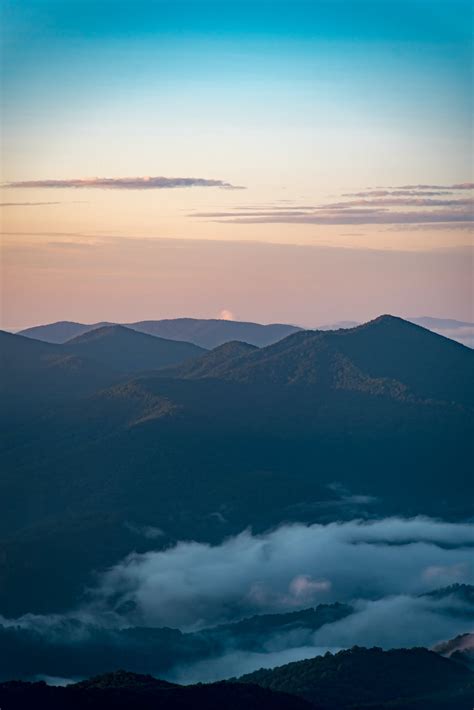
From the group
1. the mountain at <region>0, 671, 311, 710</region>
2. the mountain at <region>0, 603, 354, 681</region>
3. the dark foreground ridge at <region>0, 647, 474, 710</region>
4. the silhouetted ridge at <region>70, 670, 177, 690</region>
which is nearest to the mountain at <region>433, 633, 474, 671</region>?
the dark foreground ridge at <region>0, 647, 474, 710</region>

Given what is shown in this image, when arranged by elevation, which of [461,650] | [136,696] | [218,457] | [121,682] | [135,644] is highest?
[136,696]

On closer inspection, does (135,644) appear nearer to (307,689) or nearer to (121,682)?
(307,689)

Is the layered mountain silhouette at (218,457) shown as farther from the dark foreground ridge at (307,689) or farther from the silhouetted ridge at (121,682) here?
the silhouetted ridge at (121,682)

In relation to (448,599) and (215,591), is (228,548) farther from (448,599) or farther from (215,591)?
(448,599)

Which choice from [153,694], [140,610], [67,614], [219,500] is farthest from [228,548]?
[153,694]

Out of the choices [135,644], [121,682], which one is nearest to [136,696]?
[121,682]

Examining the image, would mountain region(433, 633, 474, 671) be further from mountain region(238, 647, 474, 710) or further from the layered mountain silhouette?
the layered mountain silhouette
